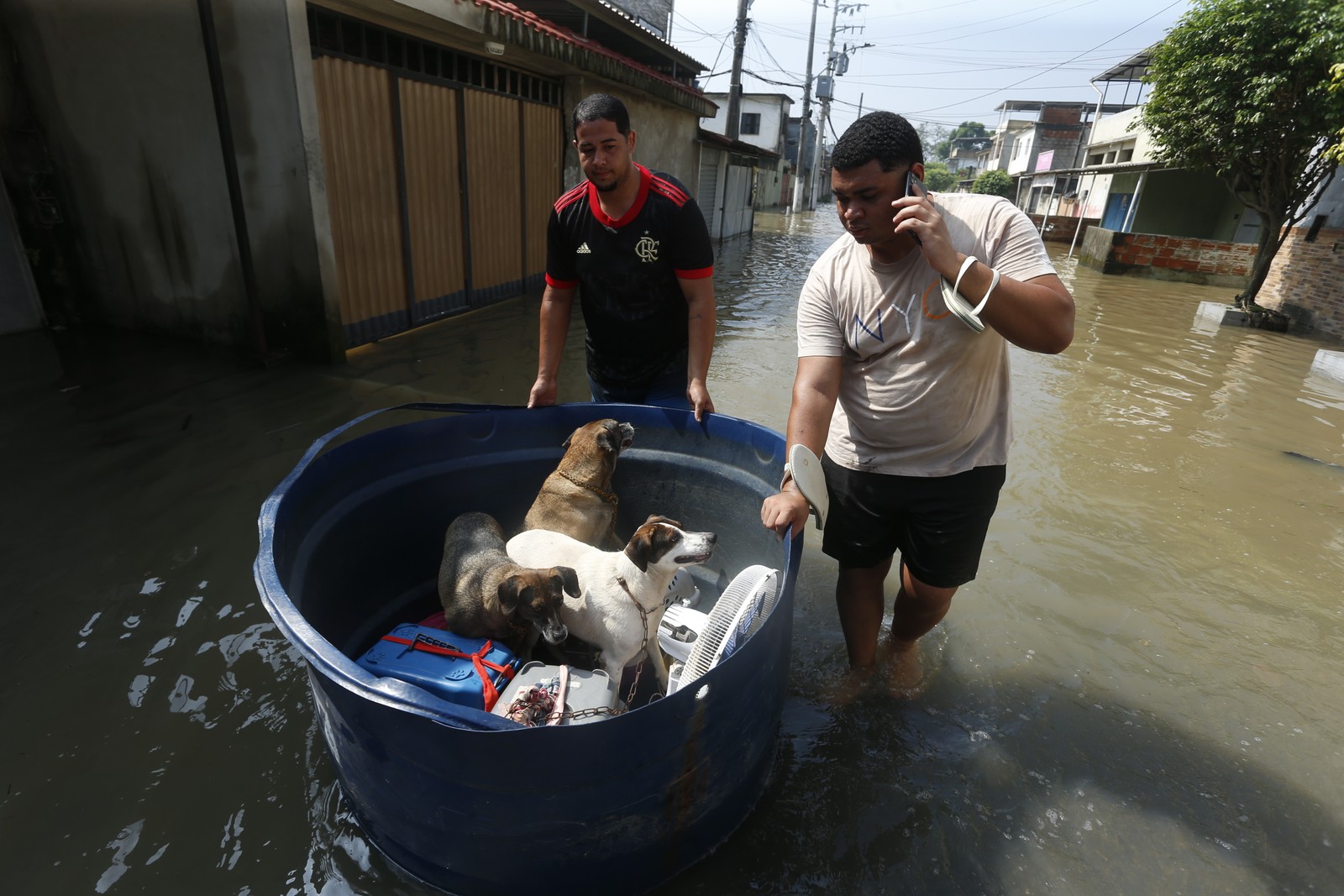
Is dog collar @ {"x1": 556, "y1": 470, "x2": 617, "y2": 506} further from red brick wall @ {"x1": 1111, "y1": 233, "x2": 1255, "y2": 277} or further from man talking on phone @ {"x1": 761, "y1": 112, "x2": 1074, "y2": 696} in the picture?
red brick wall @ {"x1": 1111, "y1": 233, "x2": 1255, "y2": 277}

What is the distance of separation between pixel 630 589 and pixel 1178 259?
892 inches

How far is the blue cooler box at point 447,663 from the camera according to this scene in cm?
243

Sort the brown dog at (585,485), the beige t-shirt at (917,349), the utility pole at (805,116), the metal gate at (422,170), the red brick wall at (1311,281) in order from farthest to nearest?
the utility pole at (805,116)
the red brick wall at (1311,281)
the metal gate at (422,170)
the brown dog at (585,485)
the beige t-shirt at (917,349)

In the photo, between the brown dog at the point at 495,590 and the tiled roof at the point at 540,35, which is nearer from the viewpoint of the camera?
the brown dog at the point at 495,590

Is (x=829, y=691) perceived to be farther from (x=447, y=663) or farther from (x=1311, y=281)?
(x=1311, y=281)

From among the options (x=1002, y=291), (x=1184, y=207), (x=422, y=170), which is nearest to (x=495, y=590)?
(x=1002, y=291)

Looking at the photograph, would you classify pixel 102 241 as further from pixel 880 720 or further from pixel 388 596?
pixel 880 720

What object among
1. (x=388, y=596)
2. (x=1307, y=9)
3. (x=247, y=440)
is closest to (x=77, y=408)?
(x=247, y=440)

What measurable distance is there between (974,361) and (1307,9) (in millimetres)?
14561

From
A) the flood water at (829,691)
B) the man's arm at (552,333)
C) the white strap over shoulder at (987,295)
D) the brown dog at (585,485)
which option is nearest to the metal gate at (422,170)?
the flood water at (829,691)

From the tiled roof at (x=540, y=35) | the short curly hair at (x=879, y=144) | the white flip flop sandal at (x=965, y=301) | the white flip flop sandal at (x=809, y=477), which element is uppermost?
the tiled roof at (x=540, y=35)

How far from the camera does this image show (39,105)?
685cm

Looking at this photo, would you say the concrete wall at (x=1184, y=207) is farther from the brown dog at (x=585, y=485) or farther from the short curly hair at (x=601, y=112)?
the brown dog at (x=585, y=485)

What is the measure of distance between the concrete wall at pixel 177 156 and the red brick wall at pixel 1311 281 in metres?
16.2
